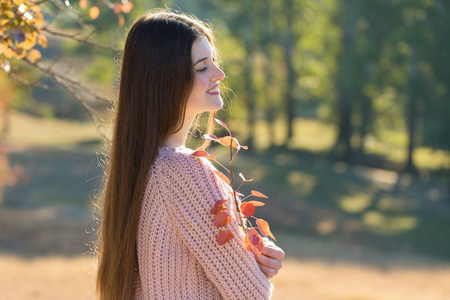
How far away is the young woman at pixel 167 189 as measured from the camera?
5.76 ft

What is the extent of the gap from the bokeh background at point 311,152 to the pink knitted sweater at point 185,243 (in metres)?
1.64

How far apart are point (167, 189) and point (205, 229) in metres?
0.16

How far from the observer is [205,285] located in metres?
1.80

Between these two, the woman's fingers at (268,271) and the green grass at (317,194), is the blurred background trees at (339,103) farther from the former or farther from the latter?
the woman's fingers at (268,271)

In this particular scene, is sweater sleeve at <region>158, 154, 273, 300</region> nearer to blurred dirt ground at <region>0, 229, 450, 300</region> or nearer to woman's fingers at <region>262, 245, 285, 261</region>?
woman's fingers at <region>262, 245, 285, 261</region>

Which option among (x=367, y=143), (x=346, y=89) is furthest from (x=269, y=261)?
(x=367, y=143)

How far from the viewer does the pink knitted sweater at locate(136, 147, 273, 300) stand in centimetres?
175

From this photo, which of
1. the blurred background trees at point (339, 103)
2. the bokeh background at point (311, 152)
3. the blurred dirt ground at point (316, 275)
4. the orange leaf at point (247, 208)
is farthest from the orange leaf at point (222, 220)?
the blurred background trees at point (339, 103)

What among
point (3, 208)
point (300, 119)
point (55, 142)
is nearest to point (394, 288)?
point (3, 208)

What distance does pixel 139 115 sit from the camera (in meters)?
1.82

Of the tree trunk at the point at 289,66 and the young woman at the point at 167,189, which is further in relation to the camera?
the tree trunk at the point at 289,66

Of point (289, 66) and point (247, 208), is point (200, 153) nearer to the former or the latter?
point (247, 208)

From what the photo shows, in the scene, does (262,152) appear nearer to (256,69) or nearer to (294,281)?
(256,69)

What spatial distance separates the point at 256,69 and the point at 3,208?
18.2m
